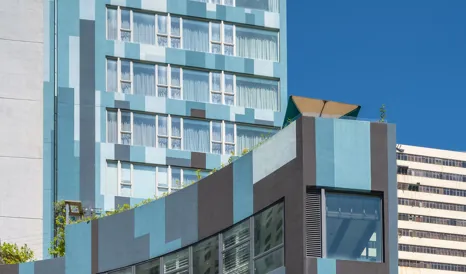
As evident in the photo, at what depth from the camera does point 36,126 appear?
66062mm

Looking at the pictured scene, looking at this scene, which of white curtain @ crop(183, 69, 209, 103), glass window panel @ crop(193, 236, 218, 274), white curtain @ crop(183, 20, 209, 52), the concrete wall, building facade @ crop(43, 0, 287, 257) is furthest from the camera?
white curtain @ crop(183, 20, 209, 52)

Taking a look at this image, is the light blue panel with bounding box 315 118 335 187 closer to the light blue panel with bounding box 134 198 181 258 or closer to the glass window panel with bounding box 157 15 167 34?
the light blue panel with bounding box 134 198 181 258

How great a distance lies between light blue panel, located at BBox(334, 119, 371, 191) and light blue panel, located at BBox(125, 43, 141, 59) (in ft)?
104

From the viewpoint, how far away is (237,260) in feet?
128

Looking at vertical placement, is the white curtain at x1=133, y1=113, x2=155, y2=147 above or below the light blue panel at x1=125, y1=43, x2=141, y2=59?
below

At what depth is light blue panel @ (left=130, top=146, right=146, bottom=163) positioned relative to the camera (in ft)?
216

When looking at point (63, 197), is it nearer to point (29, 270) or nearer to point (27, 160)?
point (27, 160)

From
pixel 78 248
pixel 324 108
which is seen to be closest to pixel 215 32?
pixel 78 248

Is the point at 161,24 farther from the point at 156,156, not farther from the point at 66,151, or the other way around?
the point at 66,151

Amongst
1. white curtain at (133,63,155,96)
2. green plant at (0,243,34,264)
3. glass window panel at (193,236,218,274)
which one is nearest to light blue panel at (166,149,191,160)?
white curtain at (133,63,155,96)

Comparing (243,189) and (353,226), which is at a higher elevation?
(243,189)

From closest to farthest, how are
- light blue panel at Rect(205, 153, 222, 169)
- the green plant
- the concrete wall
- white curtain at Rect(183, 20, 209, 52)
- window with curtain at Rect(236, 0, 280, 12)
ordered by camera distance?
the green plant
the concrete wall
light blue panel at Rect(205, 153, 222, 169)
white curtain at Rect(183, 20, 209, 52)
window with curtain at Rect(236, 0, 280, 12)

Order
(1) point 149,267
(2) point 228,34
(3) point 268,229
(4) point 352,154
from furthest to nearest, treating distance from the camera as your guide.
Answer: (2) point 228,34 → (1) point 149,267 → (3) point 268,229 → (4) point 352,154

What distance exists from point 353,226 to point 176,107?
31.8 meters
